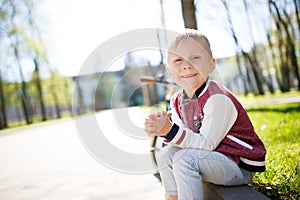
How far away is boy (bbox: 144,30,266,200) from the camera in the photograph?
5.25 ft

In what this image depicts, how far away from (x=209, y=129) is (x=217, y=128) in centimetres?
4

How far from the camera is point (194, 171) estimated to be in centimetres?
162

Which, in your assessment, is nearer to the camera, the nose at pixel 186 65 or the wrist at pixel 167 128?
the wrist at pixel 167 128

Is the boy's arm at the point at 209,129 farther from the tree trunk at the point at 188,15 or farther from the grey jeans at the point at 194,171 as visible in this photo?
the tree trunk at the point at 188,15

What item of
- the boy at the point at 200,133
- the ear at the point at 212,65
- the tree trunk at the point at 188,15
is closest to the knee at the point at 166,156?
the boy at the point at 200,133

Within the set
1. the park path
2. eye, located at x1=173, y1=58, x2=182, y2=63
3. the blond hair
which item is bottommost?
the park path

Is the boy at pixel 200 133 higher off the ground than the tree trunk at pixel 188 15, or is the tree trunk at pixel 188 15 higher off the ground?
the tree trunk at pixel 188 15

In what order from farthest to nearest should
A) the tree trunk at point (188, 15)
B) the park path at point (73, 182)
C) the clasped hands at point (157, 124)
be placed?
the tree trunk at point (188, 15) → the park path at point (73, 182) → the clasped hands at point (157, 124)

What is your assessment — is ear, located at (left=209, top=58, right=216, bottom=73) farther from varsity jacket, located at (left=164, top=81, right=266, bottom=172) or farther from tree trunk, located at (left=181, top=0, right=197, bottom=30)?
tree trunk, located at (left=181, top=0, right=197, bottom=30)

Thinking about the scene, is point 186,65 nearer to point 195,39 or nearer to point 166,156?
point 195,39

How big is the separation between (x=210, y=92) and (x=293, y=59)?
20696mm

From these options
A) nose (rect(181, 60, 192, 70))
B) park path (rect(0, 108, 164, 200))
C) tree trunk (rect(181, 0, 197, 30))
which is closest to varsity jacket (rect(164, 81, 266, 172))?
nose (rect(181, 60, 192, 70))

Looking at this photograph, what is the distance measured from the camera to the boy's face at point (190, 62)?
1.63 m

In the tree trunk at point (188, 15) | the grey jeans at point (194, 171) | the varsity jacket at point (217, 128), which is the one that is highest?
the tree trunk at point (188, 15)
